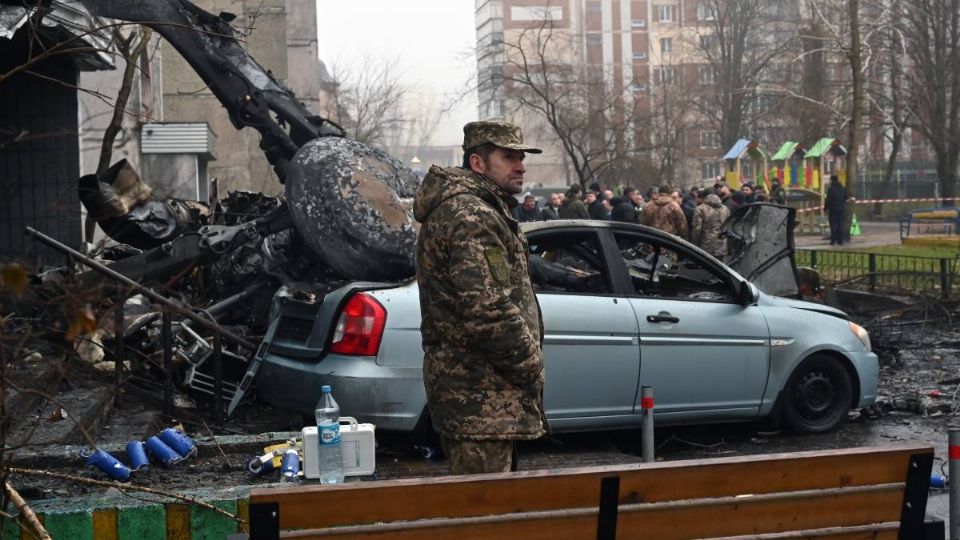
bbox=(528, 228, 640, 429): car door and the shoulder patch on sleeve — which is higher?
the shoulder patch on sleeve

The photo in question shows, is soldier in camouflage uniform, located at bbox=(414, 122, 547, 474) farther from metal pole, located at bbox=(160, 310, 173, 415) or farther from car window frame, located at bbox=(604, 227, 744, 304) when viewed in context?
metal pole, located at bbox=(160, 310, 173, 415)

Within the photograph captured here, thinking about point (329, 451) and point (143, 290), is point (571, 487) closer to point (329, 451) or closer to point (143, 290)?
point (143, 290)

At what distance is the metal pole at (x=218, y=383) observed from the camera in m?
8.71

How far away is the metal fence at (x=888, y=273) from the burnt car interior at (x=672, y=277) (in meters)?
7.02

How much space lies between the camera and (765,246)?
1274 centimetres

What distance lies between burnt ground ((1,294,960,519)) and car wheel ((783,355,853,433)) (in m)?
0.11

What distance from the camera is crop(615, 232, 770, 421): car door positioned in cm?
805

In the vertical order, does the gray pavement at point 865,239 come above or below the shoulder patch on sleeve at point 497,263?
below

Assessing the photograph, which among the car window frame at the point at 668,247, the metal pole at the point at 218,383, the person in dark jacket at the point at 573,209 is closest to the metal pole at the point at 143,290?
the metal pole at the point at 218,383

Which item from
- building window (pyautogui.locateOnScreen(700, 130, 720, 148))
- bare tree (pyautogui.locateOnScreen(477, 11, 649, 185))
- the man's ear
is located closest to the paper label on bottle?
the man's ear

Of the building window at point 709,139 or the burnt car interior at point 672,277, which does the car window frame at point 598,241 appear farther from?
the building window at point 709,139

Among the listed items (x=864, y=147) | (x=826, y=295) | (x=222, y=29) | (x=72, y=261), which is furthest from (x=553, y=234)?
(x=864, y=147)

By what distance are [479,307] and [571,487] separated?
985mm

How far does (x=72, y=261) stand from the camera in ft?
27.9
